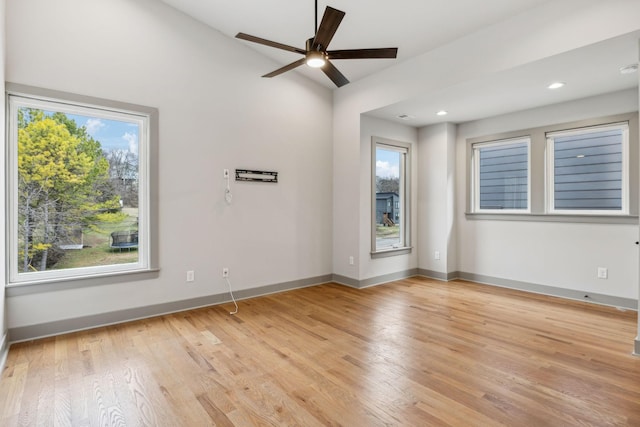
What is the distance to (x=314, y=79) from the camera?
16.5 feet

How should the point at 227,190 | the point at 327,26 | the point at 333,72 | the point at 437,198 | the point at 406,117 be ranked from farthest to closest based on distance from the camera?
1. the point at 437,198
2. the point at 406,117
3. the point at 227,190
4. the point at 333,72
5. the point at 327,26

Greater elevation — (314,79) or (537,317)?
(314,79)

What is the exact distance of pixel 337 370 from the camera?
8.09 ft

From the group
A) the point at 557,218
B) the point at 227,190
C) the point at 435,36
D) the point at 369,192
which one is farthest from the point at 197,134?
the point at 557,218

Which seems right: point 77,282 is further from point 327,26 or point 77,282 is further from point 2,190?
point 327,26

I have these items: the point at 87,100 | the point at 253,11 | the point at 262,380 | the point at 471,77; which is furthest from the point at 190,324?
the point at 471,77

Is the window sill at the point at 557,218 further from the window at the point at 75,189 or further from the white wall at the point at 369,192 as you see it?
the window at the point at 75,189

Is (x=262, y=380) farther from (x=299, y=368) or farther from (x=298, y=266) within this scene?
(x=298, y=266)

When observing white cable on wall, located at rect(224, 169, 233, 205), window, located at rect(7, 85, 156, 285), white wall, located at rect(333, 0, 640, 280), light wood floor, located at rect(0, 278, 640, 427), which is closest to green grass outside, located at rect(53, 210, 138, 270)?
window, located at rect(7, 85, 156, 285)

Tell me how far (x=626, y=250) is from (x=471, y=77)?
2.70m

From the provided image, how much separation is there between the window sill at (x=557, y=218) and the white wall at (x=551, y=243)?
0.17 ft

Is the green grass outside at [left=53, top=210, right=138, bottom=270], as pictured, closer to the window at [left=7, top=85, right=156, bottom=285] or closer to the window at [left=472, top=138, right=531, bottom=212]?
the window at [left=7, top=85, right=156, bottom=285]

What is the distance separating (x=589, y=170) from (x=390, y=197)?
8.57 ft

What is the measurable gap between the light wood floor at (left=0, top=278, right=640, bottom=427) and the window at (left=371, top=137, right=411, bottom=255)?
165 centimetres
